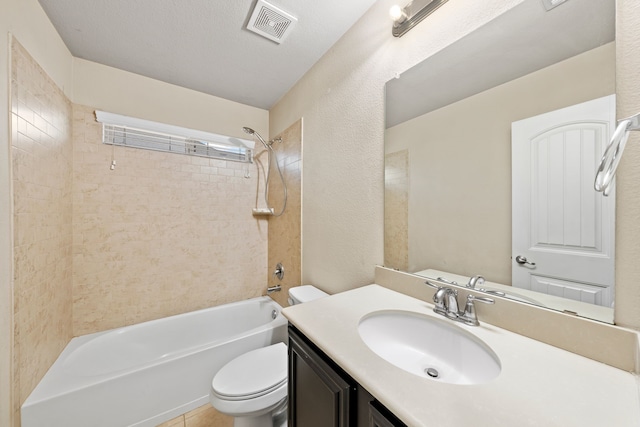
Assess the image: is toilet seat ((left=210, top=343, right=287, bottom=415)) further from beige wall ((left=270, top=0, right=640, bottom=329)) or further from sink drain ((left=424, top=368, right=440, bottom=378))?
sink drain ((left=424, top=368, right=440, bottom=378))

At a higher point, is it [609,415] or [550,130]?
[550,130]

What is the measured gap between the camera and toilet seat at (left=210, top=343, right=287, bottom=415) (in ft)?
3.52

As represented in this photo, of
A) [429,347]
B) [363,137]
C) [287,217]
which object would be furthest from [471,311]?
[287,217]

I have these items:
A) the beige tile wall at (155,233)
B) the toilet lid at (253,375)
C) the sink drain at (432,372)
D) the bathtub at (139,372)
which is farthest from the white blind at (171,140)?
the sink drain at (432,372)

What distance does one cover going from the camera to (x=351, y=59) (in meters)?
1.37

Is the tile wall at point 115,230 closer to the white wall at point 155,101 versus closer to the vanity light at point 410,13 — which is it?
the white wall at point 155,101

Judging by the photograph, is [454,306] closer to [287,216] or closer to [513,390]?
[513,390]

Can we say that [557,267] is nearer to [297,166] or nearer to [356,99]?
[356,99]

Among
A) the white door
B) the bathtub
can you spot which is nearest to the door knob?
the white door

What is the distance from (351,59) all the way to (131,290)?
7.79 feet

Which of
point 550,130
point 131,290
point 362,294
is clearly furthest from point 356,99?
point 131,290

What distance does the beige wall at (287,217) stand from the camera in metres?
1.92

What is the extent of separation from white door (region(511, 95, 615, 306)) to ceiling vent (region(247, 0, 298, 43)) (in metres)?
1.30

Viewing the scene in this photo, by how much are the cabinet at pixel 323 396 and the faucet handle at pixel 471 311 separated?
1.44ft
